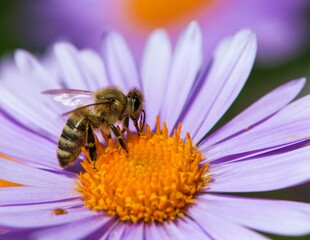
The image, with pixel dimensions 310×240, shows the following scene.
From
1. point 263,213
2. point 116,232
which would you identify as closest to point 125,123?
point 116,232

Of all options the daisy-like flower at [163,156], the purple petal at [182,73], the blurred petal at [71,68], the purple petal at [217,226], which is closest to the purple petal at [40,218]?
the daisy-like flower at [163,156]

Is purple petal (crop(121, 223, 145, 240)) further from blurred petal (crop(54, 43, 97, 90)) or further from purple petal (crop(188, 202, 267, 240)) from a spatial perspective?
blurred petal (crop(54, 43, 97, 90))

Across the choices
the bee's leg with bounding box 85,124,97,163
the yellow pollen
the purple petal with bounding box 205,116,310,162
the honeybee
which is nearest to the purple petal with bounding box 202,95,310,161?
the purple petal with bounding box 205,116,310,162

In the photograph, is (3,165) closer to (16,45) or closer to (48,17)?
(16,45)

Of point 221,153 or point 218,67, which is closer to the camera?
point 221,153

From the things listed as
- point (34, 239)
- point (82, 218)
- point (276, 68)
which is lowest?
point (34, 239)

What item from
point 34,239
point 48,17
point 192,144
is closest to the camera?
point 34,239

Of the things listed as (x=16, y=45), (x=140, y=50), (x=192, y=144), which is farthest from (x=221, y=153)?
(x=16, y=45)

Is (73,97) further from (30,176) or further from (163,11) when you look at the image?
(163,11)
